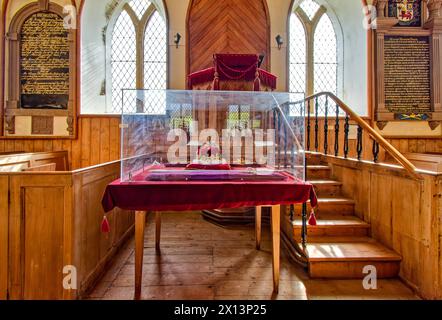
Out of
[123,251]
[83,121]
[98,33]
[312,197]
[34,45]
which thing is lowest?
[123,251]

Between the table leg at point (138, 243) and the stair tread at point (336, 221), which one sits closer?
the table leg at point (138, 243)

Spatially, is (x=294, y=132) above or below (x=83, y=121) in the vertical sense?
below

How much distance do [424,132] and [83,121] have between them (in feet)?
23.1

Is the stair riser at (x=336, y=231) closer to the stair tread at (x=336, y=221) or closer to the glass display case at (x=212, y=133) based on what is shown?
the stair tread at (x=336, y=221)

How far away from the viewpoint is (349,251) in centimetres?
272

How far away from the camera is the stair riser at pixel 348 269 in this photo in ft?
8.53

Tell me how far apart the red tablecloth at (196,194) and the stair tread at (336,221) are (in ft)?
3.78

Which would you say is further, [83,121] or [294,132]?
[83,121]

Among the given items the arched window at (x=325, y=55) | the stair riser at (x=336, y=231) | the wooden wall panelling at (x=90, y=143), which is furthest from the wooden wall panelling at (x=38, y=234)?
the arched window at (x=325, y=55)

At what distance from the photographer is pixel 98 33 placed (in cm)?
595

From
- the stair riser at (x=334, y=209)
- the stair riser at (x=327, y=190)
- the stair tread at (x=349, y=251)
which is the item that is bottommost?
the stair tread at (x=349, y=251)

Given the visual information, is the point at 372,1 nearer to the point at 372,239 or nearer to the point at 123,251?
the point at 372,239

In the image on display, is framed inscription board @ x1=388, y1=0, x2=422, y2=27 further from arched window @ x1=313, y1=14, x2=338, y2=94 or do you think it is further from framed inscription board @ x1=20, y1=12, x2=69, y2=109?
framed inscription board @ x1=20, y1=12, x2=69, y2=109

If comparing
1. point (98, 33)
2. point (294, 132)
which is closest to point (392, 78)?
point (294, 132)
